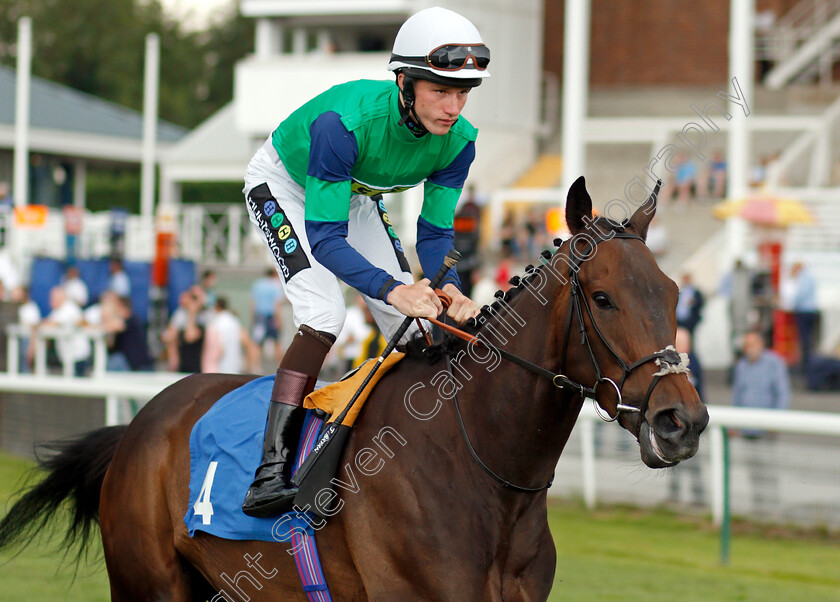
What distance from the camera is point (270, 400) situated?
3.64 m

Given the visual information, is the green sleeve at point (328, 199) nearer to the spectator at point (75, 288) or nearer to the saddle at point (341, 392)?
the saddle at point (341, 392)

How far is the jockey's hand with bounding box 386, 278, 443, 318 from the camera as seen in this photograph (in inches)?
124

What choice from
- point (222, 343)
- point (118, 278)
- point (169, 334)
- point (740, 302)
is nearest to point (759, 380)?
point (740, 302)

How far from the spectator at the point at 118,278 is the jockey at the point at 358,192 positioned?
1123 cm

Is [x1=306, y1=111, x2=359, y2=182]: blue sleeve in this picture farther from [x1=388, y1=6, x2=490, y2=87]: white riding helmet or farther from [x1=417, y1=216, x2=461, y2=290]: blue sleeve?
[x1=417, y1=216, x2=461, y2=290]: blue sleeve

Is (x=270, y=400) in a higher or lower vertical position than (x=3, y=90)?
lower

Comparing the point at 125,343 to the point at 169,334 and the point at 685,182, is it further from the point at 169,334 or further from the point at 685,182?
the point at 685,182

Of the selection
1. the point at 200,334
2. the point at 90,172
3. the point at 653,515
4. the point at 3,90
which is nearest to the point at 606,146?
the point at 200,334

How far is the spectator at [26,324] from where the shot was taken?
11.7 meters

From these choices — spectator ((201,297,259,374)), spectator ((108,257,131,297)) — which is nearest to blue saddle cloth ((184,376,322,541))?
spectator ((201,297,259,374))

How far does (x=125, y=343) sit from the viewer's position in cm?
1120

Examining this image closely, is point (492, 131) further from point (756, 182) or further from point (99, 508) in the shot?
point (99, 508)

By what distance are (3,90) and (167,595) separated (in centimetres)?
2653

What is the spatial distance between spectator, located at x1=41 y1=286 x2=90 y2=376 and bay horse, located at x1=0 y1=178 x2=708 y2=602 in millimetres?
7724
